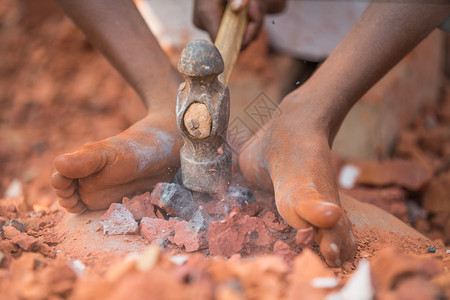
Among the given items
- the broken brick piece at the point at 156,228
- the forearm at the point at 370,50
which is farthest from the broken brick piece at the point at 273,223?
the forearm at the point at 370,50

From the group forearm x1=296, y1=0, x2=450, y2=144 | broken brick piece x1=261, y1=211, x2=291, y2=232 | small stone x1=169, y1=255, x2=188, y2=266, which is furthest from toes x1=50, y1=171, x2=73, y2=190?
forearm x1=296, y1=0, x2=450, y2=144

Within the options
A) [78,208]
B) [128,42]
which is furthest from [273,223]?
[128,42]

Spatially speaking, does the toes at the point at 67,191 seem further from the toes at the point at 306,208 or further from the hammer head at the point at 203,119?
the toes at the point at 306,208

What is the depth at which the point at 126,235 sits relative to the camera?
1352mm

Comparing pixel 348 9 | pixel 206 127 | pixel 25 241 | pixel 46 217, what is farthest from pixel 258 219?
pixel 348 9

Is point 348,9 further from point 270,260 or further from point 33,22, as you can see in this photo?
point 270,260

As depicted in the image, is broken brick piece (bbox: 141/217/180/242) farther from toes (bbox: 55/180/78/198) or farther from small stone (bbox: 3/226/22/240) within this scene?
small stone (bbox: 3/226/22/240)

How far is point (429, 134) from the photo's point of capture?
302 cm

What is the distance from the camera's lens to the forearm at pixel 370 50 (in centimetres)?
164

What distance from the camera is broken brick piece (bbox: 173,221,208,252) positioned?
4.22 feet

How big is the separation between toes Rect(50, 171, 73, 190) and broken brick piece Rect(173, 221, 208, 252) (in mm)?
326

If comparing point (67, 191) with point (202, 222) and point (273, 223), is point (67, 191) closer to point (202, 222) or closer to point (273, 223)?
point (202, 222)

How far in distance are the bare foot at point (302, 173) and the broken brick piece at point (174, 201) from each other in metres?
0.26

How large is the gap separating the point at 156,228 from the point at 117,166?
0.68 feet
